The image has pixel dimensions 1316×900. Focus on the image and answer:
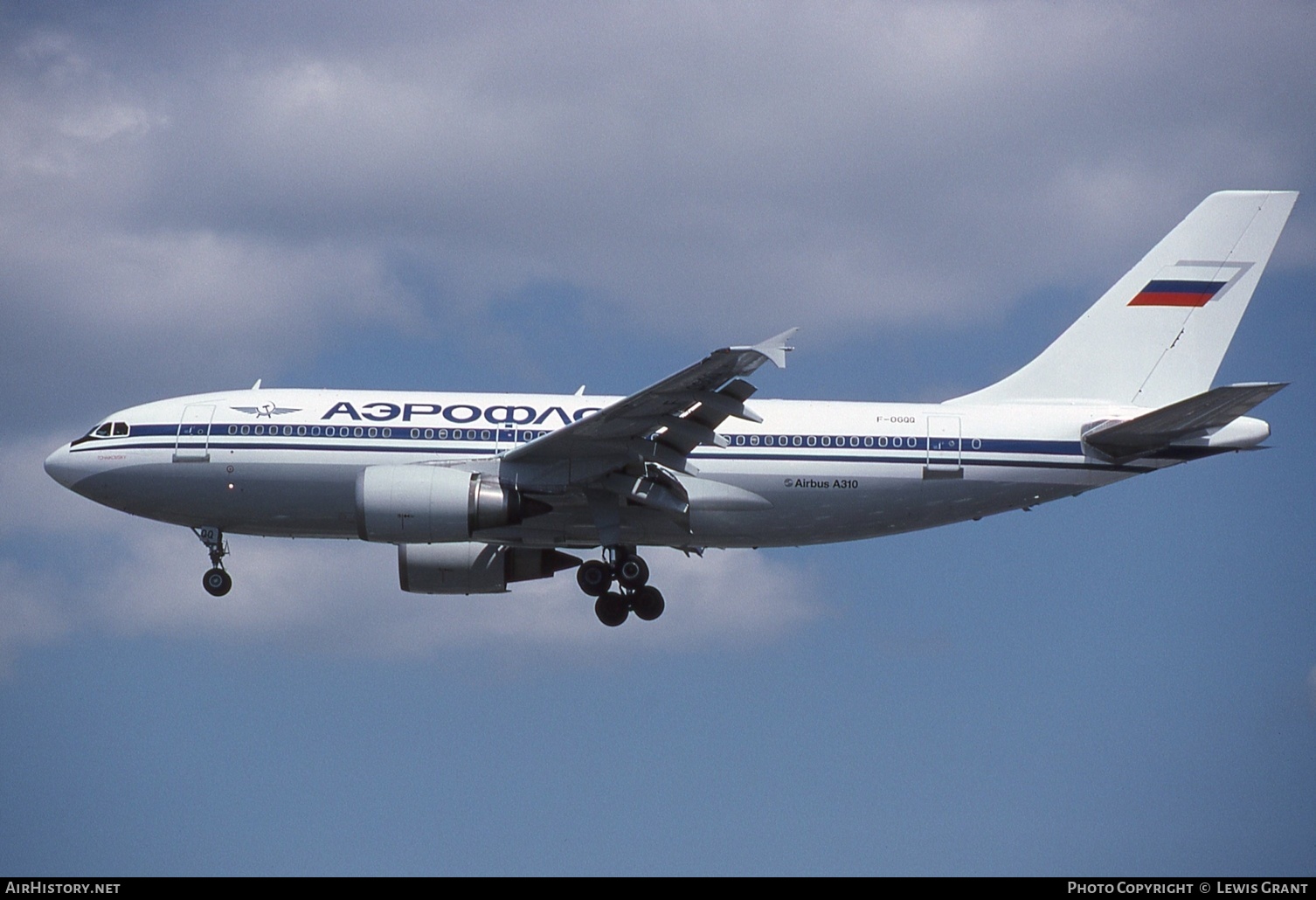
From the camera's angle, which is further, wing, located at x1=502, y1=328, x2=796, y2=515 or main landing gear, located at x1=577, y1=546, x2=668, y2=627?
main landing gear, located at x1=577, y1=546, x2=668, y2=627

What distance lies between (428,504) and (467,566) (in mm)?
5617

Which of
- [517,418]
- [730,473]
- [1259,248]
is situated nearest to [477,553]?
[517,418]

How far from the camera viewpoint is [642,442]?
1320 inches

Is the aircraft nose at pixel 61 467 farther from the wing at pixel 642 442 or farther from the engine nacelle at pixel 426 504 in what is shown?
the wing at pixel 642 442

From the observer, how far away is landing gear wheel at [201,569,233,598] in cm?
3647

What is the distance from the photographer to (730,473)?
114ft

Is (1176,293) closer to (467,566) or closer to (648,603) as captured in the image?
(648,603)

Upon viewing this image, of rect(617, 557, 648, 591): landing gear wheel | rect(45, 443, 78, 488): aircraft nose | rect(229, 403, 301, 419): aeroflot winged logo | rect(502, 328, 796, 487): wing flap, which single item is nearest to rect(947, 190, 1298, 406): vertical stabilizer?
rect(502, 328, 796, 487): wing flap

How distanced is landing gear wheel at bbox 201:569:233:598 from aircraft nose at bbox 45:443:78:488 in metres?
3.66

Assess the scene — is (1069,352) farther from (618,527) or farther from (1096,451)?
(618,527)

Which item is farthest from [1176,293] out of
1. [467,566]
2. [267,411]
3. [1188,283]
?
[267,411]

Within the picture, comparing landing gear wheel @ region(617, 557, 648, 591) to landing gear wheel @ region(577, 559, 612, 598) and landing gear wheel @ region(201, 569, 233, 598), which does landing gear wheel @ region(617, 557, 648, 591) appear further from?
landing gear wheel @ region(201, 569, 233, 598)

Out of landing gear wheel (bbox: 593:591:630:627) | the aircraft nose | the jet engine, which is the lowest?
landing gear wheel (bbox: 593:591:630:627)

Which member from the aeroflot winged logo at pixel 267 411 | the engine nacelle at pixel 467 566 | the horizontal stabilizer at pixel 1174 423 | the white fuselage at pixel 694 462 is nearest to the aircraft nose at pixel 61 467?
the white fuselage at pixel 694 462
